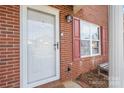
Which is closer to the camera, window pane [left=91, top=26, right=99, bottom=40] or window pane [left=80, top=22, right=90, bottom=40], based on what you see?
window pane [left=80, top=22, right=90, bottom=40]

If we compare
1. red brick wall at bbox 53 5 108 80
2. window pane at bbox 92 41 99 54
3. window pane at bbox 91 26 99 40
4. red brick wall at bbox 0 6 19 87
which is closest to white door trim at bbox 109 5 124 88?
red brick wall at bbox 0 6 19 87

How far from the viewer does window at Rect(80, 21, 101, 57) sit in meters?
7.64

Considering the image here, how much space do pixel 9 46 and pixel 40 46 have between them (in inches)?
45.6

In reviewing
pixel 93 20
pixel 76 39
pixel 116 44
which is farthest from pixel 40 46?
pixel 93 20

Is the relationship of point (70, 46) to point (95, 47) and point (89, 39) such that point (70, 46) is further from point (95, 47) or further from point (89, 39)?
point (95, 47)

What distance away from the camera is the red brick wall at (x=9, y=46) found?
370cm

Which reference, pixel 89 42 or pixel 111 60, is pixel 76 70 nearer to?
pixel 89 42

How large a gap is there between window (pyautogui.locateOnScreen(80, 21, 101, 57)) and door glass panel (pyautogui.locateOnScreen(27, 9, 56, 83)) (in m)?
2.42

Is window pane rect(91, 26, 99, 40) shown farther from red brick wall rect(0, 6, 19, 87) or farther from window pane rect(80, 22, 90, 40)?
red brick wall rect(0, 6, 19, 87)

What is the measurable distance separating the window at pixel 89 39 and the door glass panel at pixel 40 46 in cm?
242

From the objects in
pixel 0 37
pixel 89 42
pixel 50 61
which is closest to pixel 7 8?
pixel 0 37

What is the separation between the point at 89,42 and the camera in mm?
8391

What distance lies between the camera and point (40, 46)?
4.88 meters
